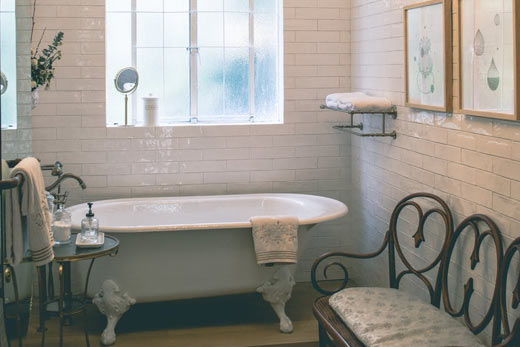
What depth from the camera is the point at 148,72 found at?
17.4ft

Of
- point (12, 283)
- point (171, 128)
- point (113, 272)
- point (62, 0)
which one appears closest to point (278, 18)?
point (171, 128)

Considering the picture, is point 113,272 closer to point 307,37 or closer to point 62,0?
point 62,0

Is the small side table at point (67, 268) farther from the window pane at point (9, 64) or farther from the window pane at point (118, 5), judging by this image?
the window pane at point (118, 5)

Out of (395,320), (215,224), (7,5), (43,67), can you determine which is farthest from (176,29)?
(395,320)

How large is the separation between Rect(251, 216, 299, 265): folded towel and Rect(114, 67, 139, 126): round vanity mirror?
1.55 m

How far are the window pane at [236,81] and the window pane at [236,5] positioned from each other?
0.31m

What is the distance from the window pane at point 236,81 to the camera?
539cm

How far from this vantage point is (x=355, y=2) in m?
→ 5.20

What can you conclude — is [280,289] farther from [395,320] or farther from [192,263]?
[395,320]

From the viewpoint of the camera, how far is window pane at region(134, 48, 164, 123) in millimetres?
5281

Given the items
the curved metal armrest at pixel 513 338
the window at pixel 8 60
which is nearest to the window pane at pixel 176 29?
the window at pixel 8 60

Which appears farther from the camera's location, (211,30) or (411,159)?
(211,30)

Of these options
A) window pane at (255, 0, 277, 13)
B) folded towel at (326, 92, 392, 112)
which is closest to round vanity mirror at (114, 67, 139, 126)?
window pane at (255, 0, 277, 13)

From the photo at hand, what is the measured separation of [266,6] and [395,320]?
121 inches
